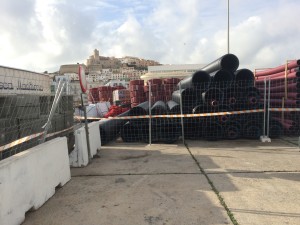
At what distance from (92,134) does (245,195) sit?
15.2ft

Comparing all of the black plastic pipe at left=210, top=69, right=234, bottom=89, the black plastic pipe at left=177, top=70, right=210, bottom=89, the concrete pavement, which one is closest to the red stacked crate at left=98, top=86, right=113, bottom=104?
the black plastic pipe at left=177, top=70, right=210, bottom=89

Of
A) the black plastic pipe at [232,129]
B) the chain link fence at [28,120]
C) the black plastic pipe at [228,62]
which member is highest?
the black plastic pipe at [228,62]

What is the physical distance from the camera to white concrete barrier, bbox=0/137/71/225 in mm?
3684

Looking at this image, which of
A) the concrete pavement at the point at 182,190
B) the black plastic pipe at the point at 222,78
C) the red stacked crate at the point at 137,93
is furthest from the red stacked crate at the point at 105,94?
the concrete pavement at the point at 182,190

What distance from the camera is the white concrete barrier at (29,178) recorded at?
3.68 metres

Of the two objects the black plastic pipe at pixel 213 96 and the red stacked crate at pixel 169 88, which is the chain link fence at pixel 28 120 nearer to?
the black plastic pipe at pixel 213 96

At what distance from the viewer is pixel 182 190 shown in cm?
506

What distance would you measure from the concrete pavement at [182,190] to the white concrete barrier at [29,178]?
203 millimetres

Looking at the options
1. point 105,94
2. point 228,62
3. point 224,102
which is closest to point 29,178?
point 224,102

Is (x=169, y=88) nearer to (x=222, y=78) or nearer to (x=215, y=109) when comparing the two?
(x=222, y=78)

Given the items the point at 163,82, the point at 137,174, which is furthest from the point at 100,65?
the point at 137,174

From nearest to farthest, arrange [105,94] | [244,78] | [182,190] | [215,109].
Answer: [182,190] < [215,109] < [244,78] < [105,94]

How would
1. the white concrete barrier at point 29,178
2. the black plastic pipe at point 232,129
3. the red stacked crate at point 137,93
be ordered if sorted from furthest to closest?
1. the red stacked crate at point 137,93
2. the black plastic pipe at point 232,129
3. the white concrete barrier at point 29,178

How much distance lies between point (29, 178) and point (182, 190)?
2454 millimetres
